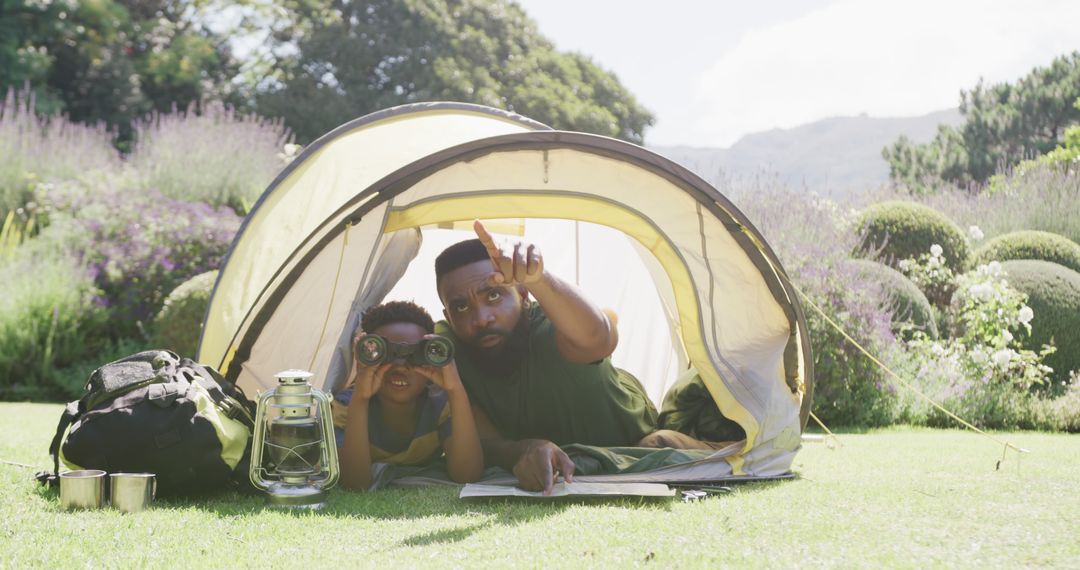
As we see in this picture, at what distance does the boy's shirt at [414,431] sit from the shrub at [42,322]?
14.0ft

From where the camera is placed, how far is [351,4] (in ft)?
53.5

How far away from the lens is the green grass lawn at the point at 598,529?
2.43m

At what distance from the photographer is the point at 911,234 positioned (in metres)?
8.03

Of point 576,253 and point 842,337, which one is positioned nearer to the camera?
point 576,253

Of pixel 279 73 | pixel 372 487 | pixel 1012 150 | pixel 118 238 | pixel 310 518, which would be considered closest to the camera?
pixel 310 518

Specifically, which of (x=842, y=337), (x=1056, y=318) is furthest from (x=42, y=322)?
(x=1056, y=318)

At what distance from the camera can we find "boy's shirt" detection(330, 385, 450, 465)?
3.62 metres

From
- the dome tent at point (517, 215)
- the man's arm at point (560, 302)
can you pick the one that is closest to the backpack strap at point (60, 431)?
the dome tent at point (517, 215)

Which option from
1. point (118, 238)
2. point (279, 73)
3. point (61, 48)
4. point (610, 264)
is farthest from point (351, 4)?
point (610, 264)

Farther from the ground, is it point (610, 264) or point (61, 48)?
point (61, 48)

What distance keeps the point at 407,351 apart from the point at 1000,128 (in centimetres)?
1815

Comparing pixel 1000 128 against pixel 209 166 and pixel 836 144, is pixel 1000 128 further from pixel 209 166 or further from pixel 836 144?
pixel 836 144

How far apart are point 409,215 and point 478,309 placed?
28.7 inches

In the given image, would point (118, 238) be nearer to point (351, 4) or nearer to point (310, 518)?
point (310, 518)
